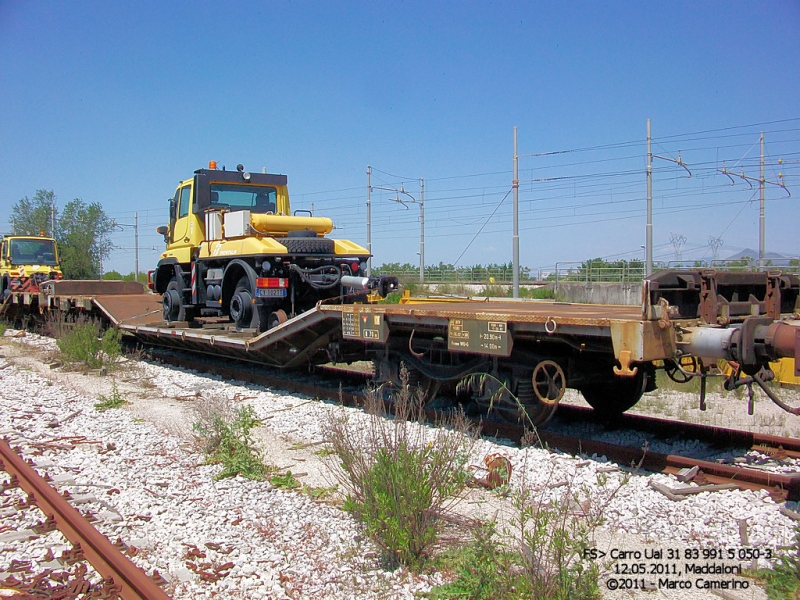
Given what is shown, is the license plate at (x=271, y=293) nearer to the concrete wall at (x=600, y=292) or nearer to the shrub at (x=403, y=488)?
the shrub at (x=403, y=488)

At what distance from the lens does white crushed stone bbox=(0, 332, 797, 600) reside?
3682mm

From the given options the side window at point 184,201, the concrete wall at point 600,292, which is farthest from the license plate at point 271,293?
the concrete wall at point 600,292

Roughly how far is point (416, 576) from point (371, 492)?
1.89 feet

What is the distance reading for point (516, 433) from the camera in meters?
6.38

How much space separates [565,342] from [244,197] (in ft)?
25.1

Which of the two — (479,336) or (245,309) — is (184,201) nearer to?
(245,309)

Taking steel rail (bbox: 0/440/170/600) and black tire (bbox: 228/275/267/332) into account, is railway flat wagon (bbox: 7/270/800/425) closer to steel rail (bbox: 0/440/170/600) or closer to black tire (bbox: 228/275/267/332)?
black tire (bbox: 228/275/267/332)

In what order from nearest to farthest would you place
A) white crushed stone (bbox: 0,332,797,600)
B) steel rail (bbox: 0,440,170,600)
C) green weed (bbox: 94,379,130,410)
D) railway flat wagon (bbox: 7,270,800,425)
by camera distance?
1. steel rail (bbox: 0,440,170,600)
2. white crushed stone (bbox: 0,332,797,600)
3. railway flat wagon (bbox: 7,270,800,425)
4. green weed (bbox: 94,379,130,410)

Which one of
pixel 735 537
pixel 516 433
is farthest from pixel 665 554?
pixel 516 433

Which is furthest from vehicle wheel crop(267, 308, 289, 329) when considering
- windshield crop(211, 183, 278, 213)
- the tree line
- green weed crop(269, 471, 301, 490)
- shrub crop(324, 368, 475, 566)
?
the tree line

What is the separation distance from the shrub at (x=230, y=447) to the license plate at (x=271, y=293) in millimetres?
3215

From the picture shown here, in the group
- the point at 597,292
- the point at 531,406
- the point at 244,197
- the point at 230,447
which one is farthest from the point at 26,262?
the point at 597,292

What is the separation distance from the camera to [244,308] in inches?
400

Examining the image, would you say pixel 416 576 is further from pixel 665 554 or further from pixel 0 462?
pixel 0 462
